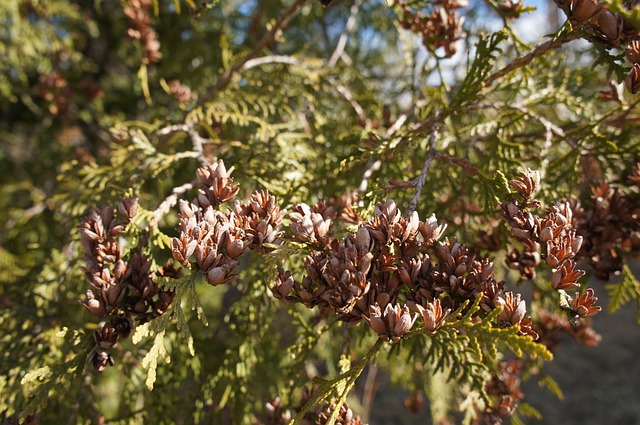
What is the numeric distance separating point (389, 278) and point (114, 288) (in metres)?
0.66

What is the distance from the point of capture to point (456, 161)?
53.1 inches

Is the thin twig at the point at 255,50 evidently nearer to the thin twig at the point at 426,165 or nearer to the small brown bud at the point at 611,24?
the thin twig at the point at 426,165

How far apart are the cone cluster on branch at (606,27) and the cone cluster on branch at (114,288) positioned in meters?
1.17

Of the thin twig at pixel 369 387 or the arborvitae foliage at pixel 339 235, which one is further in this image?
the thin twig at pixel 369 387

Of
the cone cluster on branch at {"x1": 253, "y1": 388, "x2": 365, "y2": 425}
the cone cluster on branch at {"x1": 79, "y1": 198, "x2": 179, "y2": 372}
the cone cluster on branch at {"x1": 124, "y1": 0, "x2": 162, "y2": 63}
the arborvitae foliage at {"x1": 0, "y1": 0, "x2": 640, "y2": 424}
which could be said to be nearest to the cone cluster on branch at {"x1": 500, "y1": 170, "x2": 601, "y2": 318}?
the arborvitae foliage at {"x1": 0, "y1": 0, "x2": 640, "y2": 424}

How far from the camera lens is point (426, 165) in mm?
1321

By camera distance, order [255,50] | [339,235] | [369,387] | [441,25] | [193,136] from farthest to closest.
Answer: [369,387], [255,50], [193,136], [441,25], [339,235]

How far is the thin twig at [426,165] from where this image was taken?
3.91ft

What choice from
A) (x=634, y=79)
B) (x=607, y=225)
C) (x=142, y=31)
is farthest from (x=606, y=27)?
(x=142, y=31)

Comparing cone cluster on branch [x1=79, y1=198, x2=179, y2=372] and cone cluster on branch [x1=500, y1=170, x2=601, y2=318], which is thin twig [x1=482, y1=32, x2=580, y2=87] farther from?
cone cluster on branch [x1=79, y1=198, x2=179, y2=372]

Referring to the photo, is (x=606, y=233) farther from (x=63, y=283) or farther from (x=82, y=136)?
(x=82, y=136)

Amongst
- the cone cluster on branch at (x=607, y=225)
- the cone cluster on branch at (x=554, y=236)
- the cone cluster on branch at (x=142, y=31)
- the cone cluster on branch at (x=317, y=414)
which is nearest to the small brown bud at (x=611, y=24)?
the cone cluster on branch at (x=554, y=236)

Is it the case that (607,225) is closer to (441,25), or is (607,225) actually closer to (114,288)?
(441,25)

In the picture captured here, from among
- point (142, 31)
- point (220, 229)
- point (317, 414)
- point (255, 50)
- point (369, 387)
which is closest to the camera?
point (220, 229)
